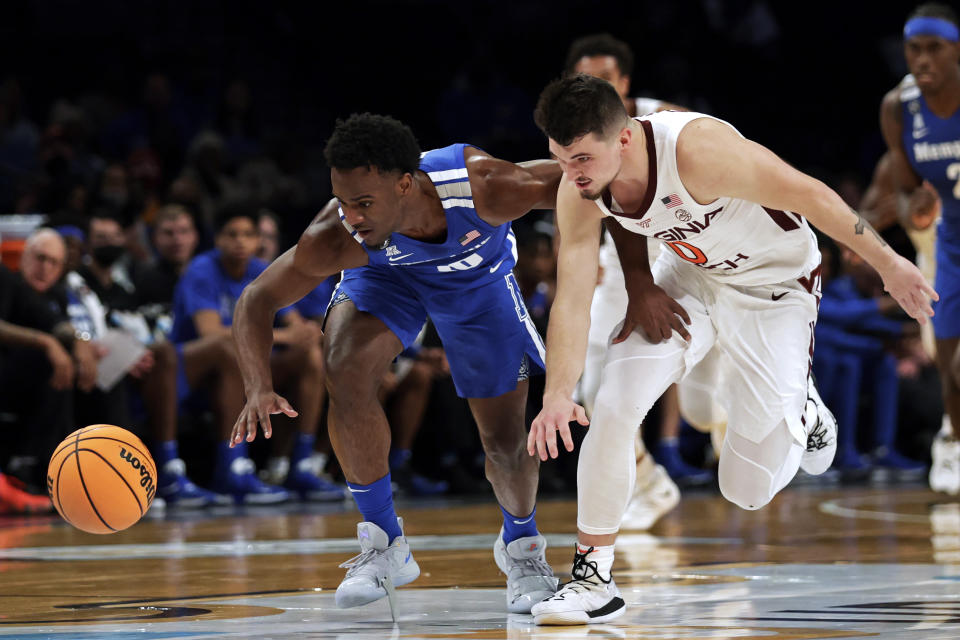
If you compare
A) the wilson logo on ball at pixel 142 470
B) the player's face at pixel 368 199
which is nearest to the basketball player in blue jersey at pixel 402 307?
the player's face at pixel 368 199

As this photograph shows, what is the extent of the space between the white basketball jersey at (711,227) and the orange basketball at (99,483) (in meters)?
1.88

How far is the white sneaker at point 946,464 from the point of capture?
762 cm

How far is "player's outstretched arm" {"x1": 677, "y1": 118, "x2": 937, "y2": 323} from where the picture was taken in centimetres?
361

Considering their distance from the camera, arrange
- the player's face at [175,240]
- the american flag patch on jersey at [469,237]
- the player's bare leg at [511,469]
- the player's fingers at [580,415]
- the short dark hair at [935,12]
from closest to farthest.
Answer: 1. the player's fingers at [580,415]
2. the american flag patch on jersey at [469,237]
3. the player's bare leg at [511,469]
4. the short dark hair at [935,12]
5. the player's face at [175,240]

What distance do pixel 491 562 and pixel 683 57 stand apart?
35.7ft

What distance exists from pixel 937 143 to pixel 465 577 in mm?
3537

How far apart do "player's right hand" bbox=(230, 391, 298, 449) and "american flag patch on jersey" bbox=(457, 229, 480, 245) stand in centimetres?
77

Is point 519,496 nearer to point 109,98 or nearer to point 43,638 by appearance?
point 43,638

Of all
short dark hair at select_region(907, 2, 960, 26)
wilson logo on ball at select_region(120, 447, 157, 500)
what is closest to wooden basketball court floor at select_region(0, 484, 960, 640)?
wilson logo on ball at select_region(120, 447, 157, 500)

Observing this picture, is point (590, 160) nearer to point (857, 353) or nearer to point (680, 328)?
point (680, 328)

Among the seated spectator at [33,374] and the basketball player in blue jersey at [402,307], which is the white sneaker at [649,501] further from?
the seated spectator at [33,374]

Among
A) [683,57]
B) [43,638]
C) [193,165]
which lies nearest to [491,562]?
[43,638]

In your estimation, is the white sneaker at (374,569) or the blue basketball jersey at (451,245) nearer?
the white sneaker at (374,569)

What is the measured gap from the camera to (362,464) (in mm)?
4145
